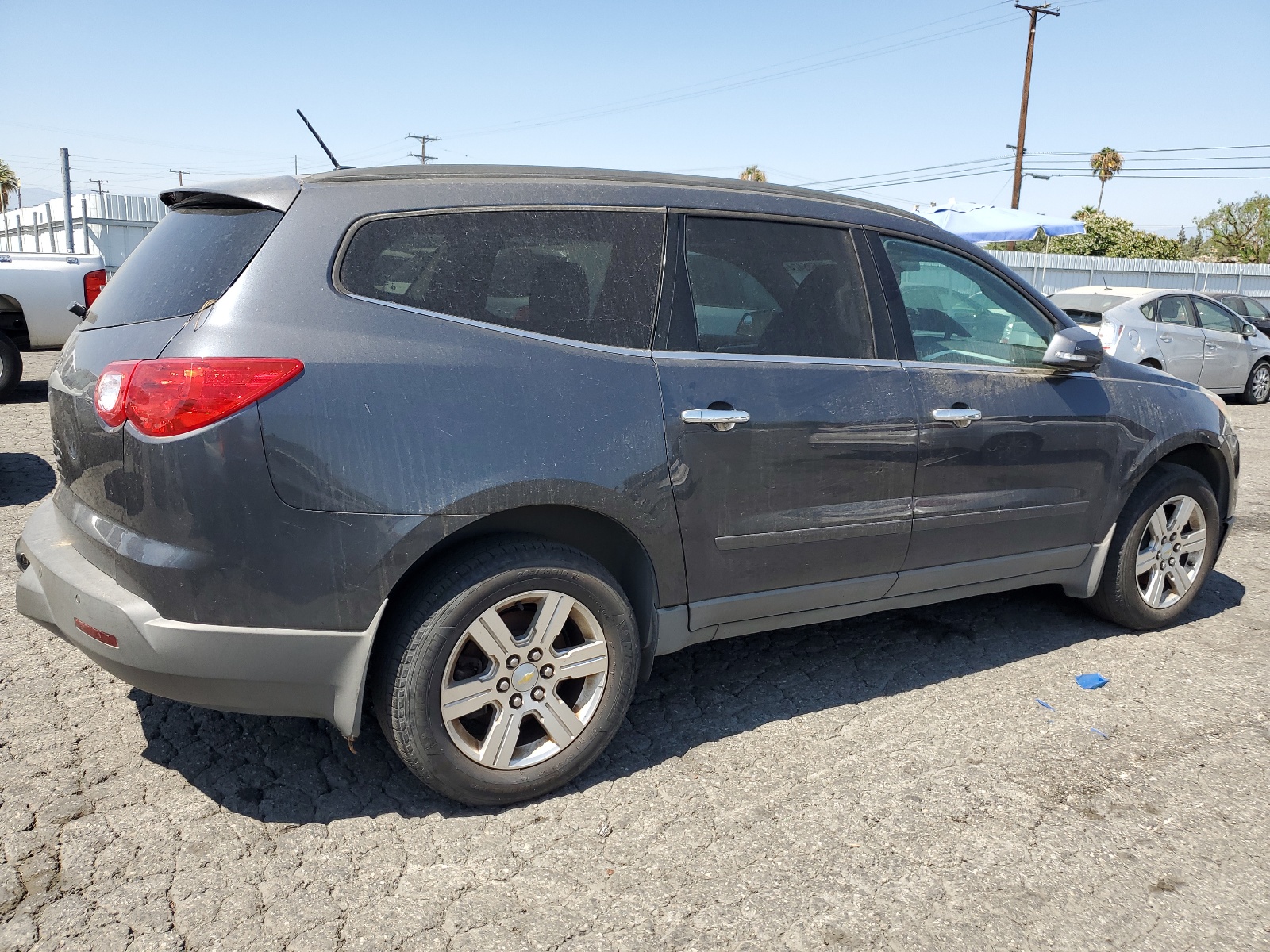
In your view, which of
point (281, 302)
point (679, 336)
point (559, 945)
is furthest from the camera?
point (679, 336)

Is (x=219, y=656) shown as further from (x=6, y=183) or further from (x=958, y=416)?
(x=6, y=183)

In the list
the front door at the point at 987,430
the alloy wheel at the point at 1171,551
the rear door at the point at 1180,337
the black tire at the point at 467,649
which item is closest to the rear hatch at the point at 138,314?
the black tire at the point at 467,649

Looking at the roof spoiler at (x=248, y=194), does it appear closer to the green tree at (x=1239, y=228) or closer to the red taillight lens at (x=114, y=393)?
the red taillight lens at (x=114, y=393)

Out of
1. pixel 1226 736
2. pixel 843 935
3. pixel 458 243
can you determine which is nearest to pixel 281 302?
pixel 458 243

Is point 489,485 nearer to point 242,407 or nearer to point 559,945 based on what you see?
point 242,407

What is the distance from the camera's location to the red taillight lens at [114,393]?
8.50 ft

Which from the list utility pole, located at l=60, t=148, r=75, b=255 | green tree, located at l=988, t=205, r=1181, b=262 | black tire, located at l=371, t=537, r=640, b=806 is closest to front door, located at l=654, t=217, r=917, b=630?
black tire, located at l=371, t=537, r=640, b=806

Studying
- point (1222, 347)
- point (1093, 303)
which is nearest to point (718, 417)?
point (1093, 303)

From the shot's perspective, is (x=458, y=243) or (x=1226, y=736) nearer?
(x=458, y=243)

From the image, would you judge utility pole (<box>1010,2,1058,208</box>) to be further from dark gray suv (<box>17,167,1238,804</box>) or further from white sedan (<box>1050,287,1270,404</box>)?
dark gray suv (<box>17,167,1238,804</box>)

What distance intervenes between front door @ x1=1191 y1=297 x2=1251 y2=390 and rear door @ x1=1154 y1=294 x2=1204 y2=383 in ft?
0.53

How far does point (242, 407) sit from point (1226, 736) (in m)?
3.48

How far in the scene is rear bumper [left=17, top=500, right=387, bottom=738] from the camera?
2.58 m

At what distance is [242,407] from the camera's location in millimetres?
2504
